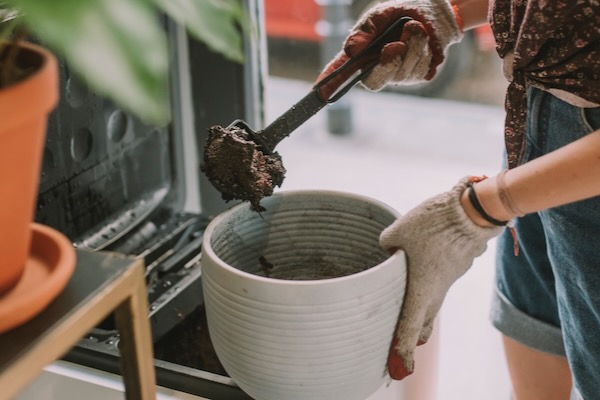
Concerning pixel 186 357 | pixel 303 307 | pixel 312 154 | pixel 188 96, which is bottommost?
pixel 312 154

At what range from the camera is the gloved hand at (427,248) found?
804mm

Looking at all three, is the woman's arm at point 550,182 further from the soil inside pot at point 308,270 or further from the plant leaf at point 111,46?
the plant leaf at point 111,46

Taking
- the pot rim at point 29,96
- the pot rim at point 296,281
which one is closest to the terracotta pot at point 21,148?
the pot rim at point 29,96

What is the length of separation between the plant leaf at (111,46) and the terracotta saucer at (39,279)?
0.18 metres

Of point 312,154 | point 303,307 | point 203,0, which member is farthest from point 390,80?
point 312,154

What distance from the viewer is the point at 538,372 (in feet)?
3.89

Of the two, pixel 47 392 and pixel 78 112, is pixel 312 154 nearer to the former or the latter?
pixel 78 112

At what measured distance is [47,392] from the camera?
0.93 metres

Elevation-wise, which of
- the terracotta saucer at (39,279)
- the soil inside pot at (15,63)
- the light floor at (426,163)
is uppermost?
the soil inside pot at (15,63)

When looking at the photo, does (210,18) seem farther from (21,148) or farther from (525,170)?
(525,170)

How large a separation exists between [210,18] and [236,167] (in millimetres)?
359

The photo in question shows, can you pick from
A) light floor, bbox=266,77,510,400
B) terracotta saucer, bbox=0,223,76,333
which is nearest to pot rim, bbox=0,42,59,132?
terracotta saucer, bbox=0,223,76,333

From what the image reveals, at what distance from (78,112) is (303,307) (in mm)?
511

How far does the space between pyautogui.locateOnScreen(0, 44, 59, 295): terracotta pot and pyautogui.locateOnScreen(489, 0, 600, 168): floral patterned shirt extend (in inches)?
19.5
